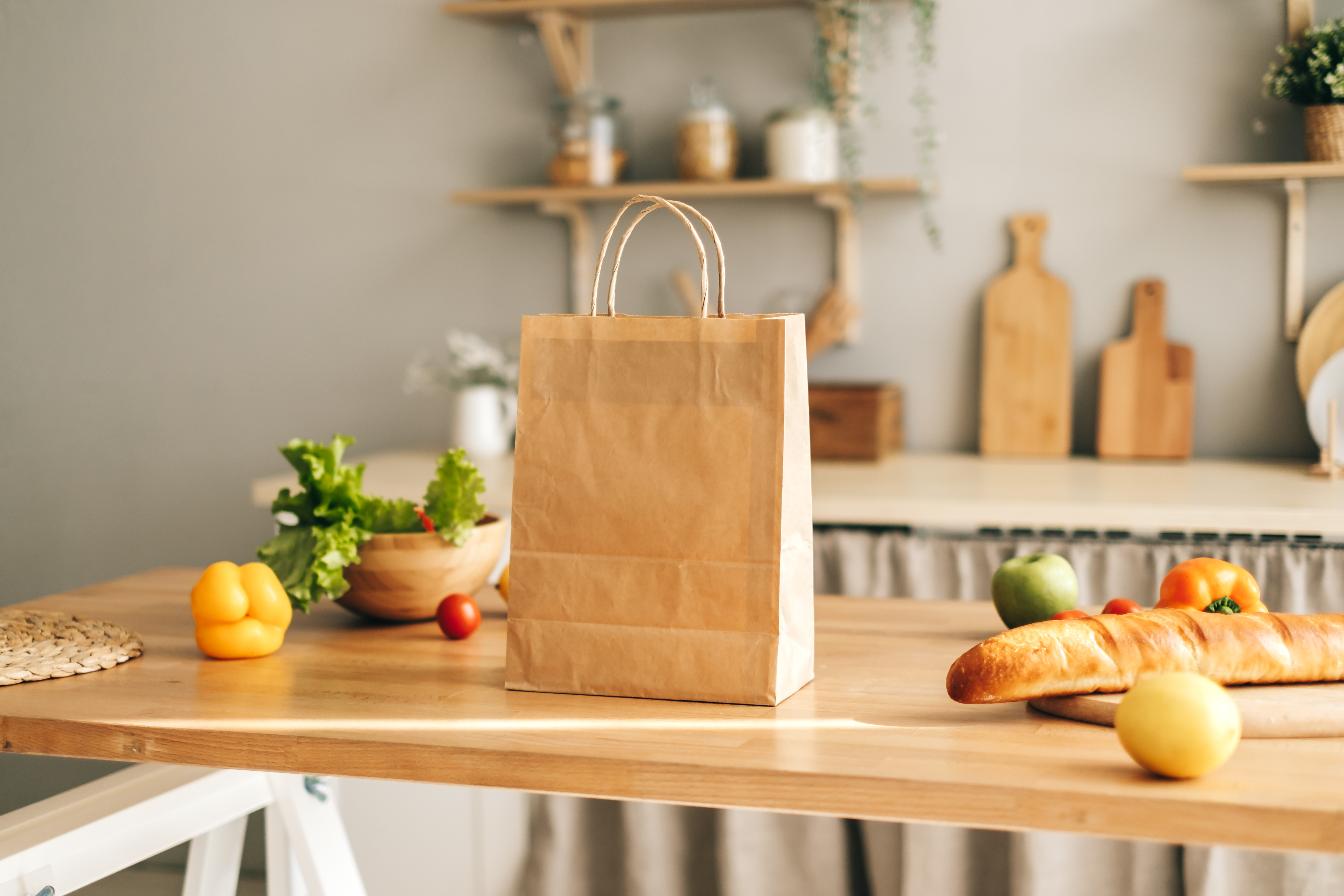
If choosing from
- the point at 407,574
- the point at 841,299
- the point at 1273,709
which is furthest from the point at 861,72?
the point at 1273,709

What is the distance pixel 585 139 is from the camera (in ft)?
8.79

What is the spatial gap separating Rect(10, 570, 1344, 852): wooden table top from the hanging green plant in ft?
5.54

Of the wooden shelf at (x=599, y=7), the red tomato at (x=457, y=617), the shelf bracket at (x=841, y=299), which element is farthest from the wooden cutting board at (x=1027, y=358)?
the red tomato at (x=457, y=617)

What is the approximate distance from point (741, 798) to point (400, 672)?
1.35 ft

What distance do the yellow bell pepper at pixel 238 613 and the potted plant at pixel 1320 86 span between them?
2.16 m

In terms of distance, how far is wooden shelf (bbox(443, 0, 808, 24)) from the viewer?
2627 mm

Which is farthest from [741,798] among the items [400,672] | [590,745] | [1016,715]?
[400,672]

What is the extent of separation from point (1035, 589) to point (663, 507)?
391 mm

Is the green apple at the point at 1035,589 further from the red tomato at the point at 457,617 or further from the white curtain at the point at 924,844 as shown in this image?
the white curtain at the point at 924,844

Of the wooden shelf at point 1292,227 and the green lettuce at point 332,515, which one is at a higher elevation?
the wooden shelf at point 1292,227

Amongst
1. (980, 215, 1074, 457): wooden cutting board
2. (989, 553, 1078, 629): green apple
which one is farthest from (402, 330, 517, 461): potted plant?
(989, 553, 1078, 629): green apple

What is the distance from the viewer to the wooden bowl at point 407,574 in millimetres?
1264

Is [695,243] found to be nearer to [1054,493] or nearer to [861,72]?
[1054,493]

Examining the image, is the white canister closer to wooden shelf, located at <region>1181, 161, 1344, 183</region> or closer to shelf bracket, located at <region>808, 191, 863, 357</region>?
shelf bracket, located at <region>808, 191, 863, 357</region>
